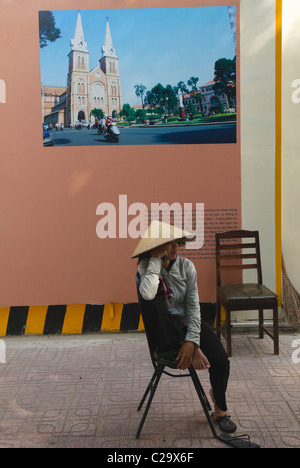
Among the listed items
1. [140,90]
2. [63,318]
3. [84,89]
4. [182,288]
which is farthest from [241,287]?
[84,89]

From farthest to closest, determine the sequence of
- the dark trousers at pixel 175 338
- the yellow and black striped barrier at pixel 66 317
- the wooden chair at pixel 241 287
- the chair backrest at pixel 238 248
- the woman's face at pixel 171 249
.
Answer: the yellow and black striped barrier at pixel 66 317, the chair backrest at pixel 238 248, the wooden chair at pixel 241 287, the woman's face at pixel 171 249, the dark trousers at pixel 175 338

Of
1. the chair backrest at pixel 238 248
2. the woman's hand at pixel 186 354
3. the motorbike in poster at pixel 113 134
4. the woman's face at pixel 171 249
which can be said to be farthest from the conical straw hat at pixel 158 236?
the motorbike in poster at pixel 113 134

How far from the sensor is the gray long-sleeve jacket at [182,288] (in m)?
2.99

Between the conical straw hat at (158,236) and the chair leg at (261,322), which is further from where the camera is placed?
the chair leg at (261,322)

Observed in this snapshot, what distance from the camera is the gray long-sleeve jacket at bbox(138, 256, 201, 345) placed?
299cm

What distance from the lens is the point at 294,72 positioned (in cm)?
479

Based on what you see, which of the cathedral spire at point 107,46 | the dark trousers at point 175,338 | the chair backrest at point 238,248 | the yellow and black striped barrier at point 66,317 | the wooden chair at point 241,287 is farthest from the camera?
the yellow and black striped barrier at point 66,317

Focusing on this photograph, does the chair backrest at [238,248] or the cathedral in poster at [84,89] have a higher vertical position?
A: the cathedral in poster at [84,89]

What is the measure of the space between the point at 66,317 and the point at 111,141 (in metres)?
2.02

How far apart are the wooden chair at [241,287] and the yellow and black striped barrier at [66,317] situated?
51cm

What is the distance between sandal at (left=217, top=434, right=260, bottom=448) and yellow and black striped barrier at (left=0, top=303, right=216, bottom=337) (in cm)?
208

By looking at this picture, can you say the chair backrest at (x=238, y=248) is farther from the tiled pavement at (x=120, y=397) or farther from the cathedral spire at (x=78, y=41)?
the cathedral spire at (x=78, y=41)

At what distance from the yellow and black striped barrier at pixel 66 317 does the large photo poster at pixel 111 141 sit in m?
0.13

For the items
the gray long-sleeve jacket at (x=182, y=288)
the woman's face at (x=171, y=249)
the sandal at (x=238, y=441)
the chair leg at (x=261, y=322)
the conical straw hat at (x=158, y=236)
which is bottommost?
the sandal at (x=238, y=441)
